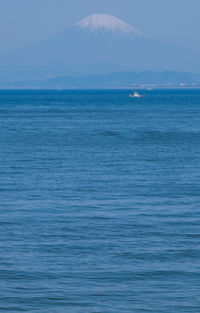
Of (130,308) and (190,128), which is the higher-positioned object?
(190,128)

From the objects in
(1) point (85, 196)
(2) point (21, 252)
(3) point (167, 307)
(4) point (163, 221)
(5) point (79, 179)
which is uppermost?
(5) point (79, 179)

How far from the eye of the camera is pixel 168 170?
38562 millimetres

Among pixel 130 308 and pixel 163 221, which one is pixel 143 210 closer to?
pixel 163 221

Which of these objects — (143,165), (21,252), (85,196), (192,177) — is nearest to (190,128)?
(143,165)

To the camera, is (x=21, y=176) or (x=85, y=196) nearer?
(x=85, y=196)

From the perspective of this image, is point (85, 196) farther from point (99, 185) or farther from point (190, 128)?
point (190, 128)

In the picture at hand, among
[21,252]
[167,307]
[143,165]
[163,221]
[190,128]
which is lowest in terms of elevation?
[167,307]

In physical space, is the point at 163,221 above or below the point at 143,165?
below

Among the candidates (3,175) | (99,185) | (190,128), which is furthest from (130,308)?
(190,128)

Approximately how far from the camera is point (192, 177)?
1396 inches

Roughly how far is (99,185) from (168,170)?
22.7 ft

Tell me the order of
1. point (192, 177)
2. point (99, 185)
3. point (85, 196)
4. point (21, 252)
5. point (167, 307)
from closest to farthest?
point (167, 307)
point (21, 252)
point (85, 196)
point (99, 185)
point (192, 177)

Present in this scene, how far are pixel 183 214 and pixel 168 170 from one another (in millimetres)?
12745

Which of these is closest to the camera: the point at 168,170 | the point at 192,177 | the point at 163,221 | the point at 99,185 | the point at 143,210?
the point at 163,221
